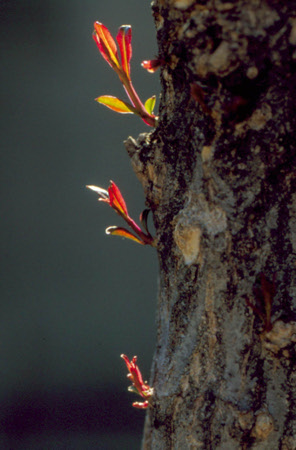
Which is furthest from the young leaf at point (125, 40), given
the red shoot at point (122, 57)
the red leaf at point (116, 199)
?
the red leaf at point (116, 199)

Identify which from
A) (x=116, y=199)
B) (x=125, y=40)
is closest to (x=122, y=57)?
(x=125, y=40)

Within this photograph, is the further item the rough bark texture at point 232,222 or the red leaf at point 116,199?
the red leaf at point 116,199

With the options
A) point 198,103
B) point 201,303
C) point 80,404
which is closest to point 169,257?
point 201,303

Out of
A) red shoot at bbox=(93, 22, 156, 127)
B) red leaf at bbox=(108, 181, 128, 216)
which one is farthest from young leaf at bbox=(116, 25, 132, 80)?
red leaf at bbox=(108, 181, 128, 216)

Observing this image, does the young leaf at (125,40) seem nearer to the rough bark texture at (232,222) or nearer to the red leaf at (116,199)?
the rough bark texture at (232,222)

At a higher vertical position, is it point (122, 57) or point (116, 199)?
point (122, 57)

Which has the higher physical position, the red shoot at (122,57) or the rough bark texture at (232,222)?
the red shoot at (122,57)

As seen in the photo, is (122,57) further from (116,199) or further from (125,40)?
(116,199)
